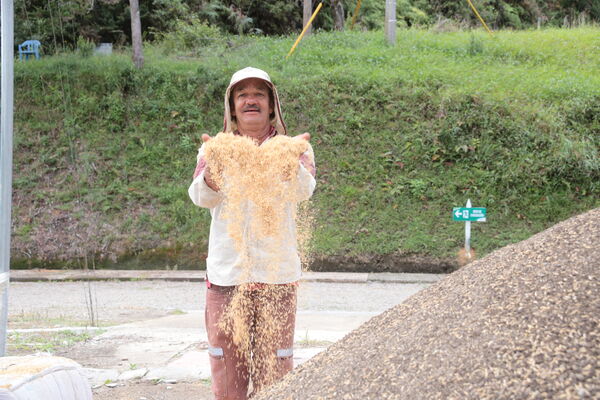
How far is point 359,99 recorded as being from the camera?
12586 mm

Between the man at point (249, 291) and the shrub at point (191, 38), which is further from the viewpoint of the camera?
the shrub at point (191, 38)

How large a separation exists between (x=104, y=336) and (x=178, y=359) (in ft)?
4.15

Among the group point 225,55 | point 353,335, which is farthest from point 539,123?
point 353,335

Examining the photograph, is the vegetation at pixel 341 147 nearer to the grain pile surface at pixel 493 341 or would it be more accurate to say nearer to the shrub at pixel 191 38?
the shrub at pixel 191 38

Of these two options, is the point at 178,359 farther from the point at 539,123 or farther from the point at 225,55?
the point at 225,55

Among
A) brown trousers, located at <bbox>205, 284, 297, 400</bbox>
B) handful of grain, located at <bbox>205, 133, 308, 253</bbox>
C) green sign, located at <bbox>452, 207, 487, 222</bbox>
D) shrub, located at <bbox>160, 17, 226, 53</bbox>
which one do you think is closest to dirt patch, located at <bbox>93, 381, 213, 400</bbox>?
brown trousers, located at <bbox>205, 284, 297, 400</bbox>

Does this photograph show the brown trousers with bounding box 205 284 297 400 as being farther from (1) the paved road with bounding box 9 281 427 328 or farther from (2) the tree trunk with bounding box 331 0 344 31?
(2) the tree trunk with bounding box 331 0 344 31

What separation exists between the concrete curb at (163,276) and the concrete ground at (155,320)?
30 mm

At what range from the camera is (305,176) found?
109 inches

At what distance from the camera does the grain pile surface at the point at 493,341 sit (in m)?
2.00

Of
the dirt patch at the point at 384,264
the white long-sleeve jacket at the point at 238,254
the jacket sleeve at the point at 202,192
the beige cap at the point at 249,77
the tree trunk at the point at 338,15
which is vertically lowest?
the dirt patch at the point at 384,264

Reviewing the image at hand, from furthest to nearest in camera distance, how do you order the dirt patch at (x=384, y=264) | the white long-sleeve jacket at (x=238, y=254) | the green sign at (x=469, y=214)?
the dirt patch at (x=384, y=264) → the green sign at (x=469, y=214) → the white long-sleeve jacket at (x=238, y=254)

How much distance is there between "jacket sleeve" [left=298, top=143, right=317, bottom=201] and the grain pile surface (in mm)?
688

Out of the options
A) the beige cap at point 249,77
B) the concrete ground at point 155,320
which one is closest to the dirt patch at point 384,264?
the concrete ground at point 155,320
